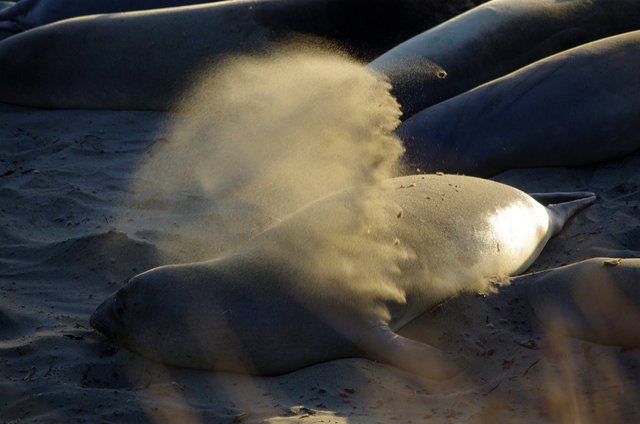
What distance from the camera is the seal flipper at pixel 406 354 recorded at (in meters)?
Result: 2.94

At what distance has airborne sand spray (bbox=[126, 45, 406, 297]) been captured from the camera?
338 centimetres

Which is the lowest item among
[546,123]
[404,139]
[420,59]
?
[404,139]

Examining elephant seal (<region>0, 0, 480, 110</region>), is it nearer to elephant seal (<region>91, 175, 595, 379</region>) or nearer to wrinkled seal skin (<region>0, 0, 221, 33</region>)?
wrinkled seal skin (<region>0, 0, 221, 33</region>)

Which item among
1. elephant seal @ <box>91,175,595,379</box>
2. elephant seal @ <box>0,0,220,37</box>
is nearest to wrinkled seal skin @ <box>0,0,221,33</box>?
elephant seal @ <box>0,0,220,37</box>

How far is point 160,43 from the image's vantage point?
21.6 feet

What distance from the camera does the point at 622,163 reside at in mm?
4844

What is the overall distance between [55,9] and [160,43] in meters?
1.83

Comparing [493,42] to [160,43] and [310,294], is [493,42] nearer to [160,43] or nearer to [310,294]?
[160,43]

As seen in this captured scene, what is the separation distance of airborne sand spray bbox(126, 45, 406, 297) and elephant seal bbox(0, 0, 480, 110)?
17 cm

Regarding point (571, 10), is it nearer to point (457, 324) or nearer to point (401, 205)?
point (401, 205)

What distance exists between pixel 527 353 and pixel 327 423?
0.85 m

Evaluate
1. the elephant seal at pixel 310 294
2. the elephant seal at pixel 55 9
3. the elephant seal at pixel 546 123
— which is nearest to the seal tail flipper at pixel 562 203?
the elephant seal at pixel 546 123

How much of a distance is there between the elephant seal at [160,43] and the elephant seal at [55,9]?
0.95 m

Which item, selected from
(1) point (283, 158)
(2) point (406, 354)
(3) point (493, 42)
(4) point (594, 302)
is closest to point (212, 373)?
(2) point (406, 354)
